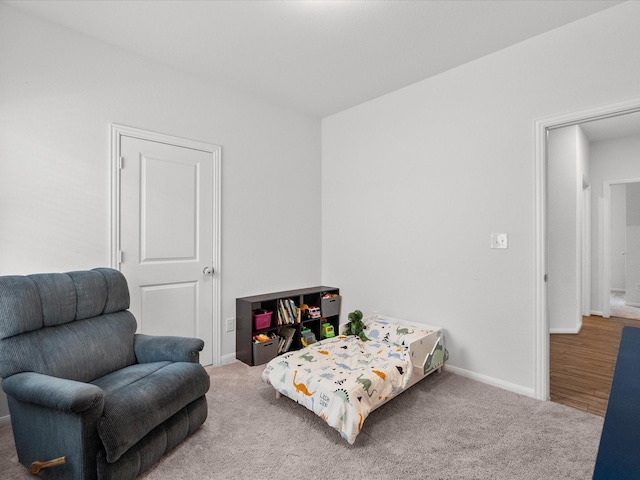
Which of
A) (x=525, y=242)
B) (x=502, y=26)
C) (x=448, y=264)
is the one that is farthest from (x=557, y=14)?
(x=448, y=264)

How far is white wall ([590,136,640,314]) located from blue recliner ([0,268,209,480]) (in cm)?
555

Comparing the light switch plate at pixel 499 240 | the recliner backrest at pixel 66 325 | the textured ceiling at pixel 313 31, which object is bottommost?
the recliner backrest at pixel 66 325

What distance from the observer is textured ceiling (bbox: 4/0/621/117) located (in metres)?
2.20

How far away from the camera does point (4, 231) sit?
2.18 m

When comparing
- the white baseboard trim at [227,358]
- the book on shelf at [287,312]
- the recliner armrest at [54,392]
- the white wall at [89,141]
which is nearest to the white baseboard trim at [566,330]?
the book on shelf at [287,312]

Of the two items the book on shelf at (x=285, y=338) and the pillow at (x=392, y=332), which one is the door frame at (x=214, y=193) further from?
the pillow at (x=392, y=332)

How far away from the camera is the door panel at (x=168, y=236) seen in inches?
107

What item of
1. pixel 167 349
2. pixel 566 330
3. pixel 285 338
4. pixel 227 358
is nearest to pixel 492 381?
pixel 285 338

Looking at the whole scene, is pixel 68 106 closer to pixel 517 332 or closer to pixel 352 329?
pixel 352 329

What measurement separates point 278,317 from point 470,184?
214cm

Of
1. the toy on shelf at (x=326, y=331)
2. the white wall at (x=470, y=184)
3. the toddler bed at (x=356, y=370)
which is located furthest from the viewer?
the toy on shelf at (x=326, y=331)

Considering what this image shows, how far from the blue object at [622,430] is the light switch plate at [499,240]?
69.6 inches

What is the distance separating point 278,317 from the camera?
343cm

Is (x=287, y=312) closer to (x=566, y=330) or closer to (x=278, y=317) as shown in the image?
(x=278, y=317)
